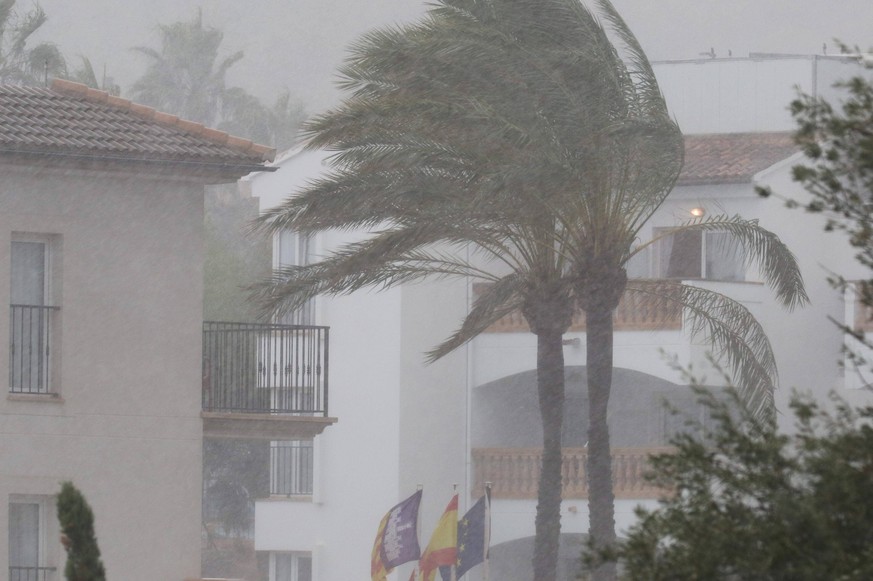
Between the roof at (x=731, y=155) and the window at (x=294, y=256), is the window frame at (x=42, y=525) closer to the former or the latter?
the window at (x=294, y=256)

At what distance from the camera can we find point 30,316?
19141 mm

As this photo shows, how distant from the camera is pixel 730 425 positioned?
6.70 meters

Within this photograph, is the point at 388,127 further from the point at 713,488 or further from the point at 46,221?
the point at 713,488

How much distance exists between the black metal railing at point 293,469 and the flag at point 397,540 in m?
6.06

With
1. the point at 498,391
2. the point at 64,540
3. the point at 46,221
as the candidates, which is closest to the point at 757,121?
the point at 498,391

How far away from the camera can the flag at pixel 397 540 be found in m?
28.3

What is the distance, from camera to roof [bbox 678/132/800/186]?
32.8m

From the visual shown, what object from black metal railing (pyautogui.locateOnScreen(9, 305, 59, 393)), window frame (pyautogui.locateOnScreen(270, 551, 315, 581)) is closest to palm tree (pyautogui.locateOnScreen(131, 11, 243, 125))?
window frame (pyautogui.locateOnScreen(270, 551, 315, 581))

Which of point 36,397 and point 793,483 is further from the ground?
point 36,397

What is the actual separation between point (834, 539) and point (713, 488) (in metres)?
0.76

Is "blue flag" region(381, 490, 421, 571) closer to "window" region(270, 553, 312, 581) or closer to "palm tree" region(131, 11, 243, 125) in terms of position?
"window" region(270, 553, 312, 581)

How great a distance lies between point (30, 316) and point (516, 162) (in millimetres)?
5452

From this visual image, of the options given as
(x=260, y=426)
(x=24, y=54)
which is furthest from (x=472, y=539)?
(x=24, y=54)

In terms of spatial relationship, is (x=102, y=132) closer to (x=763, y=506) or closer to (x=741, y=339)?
(x=741, y=339)
